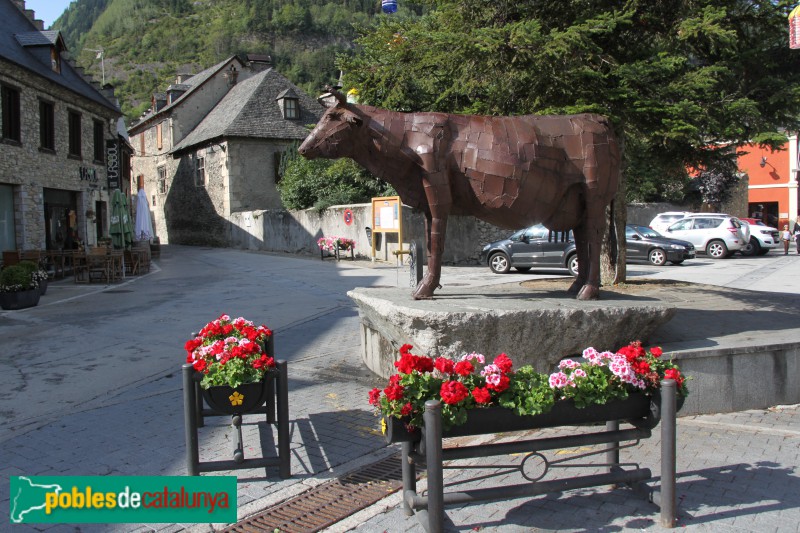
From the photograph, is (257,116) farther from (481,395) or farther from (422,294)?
(481,395)

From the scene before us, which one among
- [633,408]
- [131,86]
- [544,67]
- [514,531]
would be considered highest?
[131,86]

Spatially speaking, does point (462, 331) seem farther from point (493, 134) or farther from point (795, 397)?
point (795, 397)

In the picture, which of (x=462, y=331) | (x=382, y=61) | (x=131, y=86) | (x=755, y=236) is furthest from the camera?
(x=131, y=86)

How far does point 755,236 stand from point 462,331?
2542cm

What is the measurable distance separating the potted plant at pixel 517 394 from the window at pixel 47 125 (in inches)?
802

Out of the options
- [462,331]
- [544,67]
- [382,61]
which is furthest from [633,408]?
[382,61]

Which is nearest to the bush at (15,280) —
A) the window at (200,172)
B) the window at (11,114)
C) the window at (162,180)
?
the window at (11,114)

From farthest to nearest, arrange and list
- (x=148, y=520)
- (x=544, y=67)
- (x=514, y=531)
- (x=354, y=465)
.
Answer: (x=544, y=67) < (x=354, y=465) < (x=514, y=531) < (x=148, y=520)

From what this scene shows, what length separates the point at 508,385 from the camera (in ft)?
12.1

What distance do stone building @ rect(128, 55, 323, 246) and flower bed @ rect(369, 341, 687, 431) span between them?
33.9 m

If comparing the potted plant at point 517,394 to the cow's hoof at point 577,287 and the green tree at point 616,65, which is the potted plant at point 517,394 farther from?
the green tree at point 616,65

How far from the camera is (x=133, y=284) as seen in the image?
18.4 metres

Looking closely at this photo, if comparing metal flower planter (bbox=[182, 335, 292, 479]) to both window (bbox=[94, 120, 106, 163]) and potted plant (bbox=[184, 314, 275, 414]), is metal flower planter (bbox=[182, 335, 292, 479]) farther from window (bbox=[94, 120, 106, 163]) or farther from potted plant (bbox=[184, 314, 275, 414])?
window (bbox=[94, 120, 106, 163])

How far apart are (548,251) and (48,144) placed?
16041 mm
